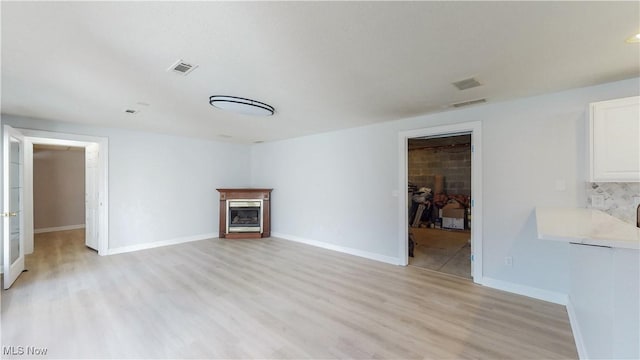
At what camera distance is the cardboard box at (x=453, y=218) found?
7238 mm

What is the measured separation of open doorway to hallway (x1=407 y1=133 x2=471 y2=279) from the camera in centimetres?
694

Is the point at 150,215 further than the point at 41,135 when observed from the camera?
Yes

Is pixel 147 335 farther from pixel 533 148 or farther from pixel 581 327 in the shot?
pixel 533 148

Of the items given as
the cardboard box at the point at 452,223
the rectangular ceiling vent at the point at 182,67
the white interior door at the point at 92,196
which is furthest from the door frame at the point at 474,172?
the white interior door at the point at 92,196

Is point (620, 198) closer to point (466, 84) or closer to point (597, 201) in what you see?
point (597, 201)

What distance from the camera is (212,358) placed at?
2008mm

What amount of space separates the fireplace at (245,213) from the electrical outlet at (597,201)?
5405mm

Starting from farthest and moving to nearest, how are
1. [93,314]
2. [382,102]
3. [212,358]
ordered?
[382,102]
[93,314]
[212,358]

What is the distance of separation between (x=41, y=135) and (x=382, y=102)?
5266 millimetres

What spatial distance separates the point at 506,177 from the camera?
3250 millimetres

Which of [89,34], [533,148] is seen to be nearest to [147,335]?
[89,34]

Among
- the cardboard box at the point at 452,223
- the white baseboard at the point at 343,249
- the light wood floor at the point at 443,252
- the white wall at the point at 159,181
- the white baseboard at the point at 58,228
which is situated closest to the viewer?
the light wood floor at the point at 443,252

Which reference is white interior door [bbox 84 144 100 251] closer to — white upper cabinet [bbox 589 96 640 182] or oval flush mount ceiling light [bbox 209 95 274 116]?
oval flush mount ceiling light [bbox 209 95 274 116]

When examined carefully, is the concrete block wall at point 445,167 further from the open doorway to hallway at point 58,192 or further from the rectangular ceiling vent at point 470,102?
the open doorway to hallway at point 58,192
